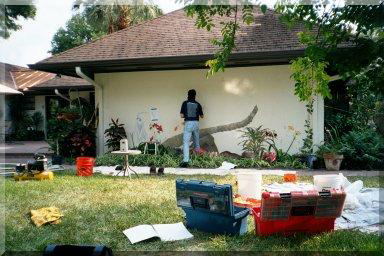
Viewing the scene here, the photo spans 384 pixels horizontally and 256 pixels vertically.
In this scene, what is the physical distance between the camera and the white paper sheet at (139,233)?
4.39 m

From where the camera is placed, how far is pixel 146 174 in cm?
912

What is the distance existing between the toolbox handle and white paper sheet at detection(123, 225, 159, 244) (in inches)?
21.3

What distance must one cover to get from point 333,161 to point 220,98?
12.4 ft

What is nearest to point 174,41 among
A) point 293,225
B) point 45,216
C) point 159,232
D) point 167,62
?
point 167,62

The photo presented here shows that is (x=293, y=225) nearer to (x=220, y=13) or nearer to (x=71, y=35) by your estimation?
(x=220, y=13)

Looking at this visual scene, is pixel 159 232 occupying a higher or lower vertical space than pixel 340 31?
lower

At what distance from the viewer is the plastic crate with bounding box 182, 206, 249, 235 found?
4488mm

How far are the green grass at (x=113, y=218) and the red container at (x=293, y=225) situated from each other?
0.10 meters

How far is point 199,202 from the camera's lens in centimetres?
458

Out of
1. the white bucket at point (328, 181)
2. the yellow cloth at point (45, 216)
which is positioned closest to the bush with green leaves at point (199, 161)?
the white bucket at point (328, 181)

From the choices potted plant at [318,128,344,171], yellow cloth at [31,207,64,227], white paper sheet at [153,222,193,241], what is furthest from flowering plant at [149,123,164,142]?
white paper sheet at [153,222,193,241]

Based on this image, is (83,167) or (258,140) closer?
(83,167)

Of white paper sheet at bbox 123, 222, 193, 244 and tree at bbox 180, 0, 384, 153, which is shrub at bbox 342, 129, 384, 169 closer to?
white paper sheet at bbox 123, 222, 193, 244

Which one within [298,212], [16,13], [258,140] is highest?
[16,13]
